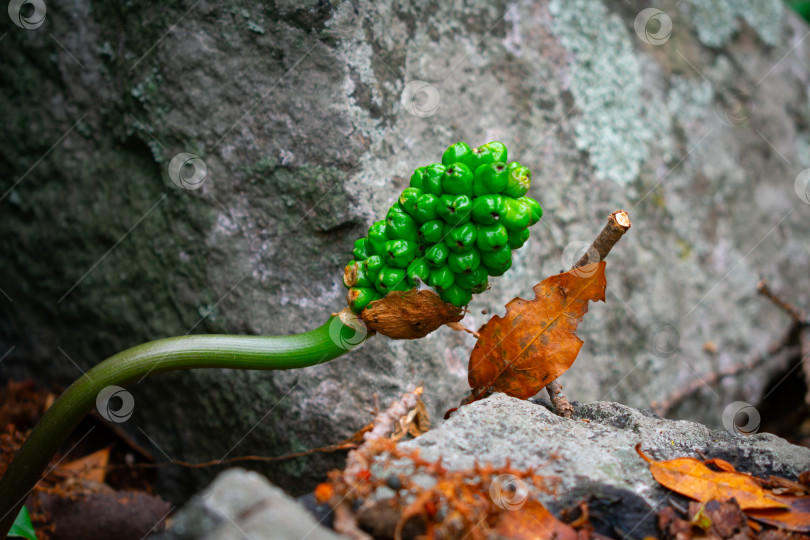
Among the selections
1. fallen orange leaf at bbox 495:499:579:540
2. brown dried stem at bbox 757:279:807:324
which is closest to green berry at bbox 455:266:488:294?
fallen orange leaf at bbox 495:499:579:540

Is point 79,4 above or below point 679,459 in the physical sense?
below

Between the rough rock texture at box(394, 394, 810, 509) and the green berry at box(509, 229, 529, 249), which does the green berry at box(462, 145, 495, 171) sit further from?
the rough rock texture at box(394, 394, 810, 509)

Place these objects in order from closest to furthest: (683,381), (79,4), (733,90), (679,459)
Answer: (679,459), (79,4), (683,381), (733,90)

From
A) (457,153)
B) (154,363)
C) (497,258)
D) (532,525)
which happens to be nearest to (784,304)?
(497,258)

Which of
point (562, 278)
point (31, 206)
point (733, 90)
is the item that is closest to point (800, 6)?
point (733, 90)

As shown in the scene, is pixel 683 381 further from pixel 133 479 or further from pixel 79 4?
pixel 79 4

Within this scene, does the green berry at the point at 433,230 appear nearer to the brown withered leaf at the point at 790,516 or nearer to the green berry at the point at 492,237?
the green berry at the point at 492,237

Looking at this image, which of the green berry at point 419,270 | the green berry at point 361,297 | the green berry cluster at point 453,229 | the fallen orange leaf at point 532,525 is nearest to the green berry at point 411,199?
the green berry cluster at point 453,229

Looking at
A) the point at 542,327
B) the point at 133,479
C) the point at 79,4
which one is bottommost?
the point at 133,479
